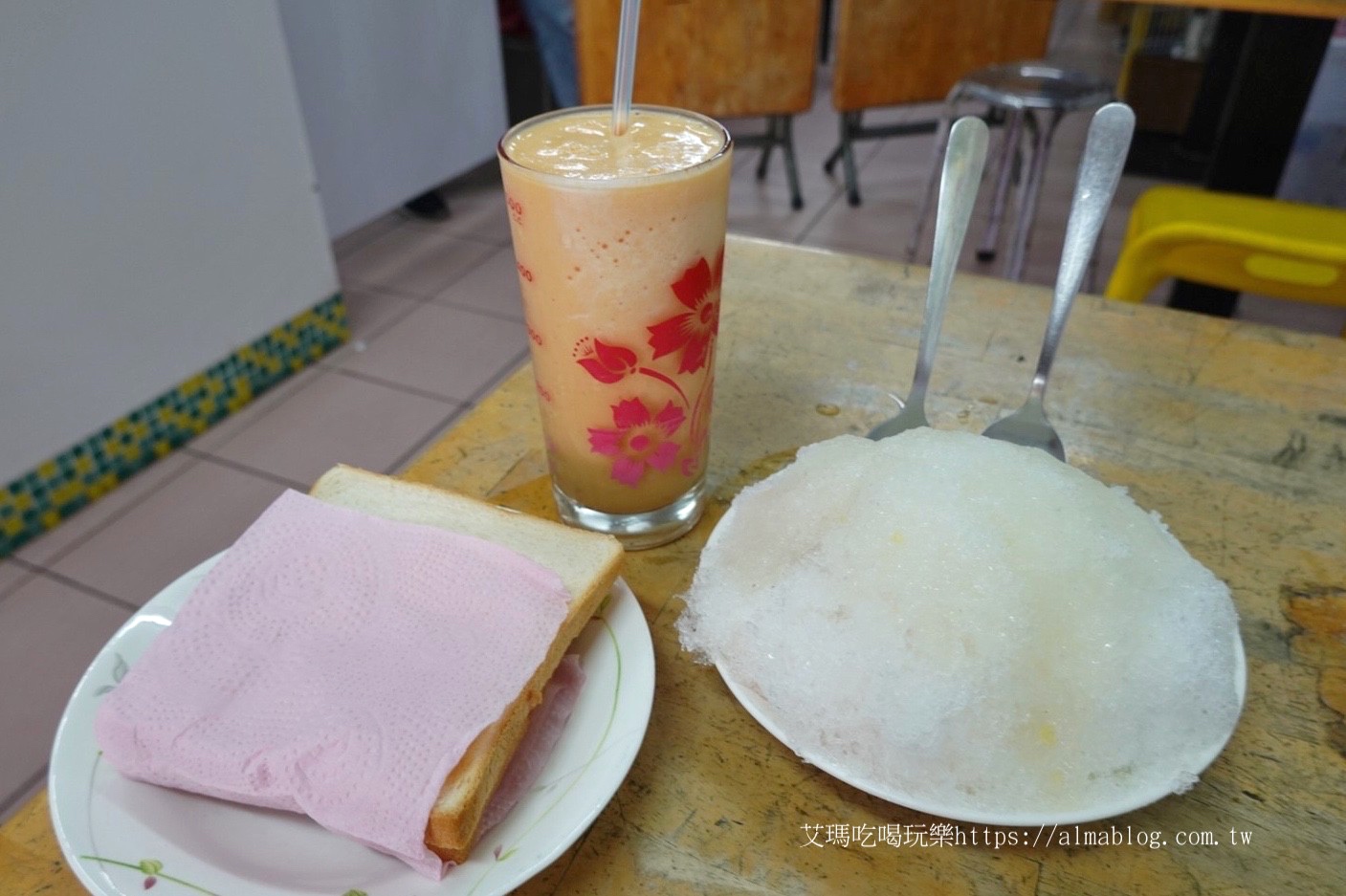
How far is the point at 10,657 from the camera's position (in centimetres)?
133

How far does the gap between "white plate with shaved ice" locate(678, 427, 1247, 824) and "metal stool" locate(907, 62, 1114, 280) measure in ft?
4.97

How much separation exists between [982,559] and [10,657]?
1453 millimetres

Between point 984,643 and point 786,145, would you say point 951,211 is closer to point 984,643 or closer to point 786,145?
point 984,643

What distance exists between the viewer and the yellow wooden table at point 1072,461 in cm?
47

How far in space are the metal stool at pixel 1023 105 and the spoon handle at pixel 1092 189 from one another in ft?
4.12

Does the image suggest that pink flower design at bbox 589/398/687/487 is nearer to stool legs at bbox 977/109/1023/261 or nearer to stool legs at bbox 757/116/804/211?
stool legs at bbox 977/109/1023/261

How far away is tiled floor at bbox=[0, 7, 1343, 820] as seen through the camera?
138cm

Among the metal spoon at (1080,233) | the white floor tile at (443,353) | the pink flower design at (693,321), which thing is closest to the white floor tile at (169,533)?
the white floor tile at (443,353)

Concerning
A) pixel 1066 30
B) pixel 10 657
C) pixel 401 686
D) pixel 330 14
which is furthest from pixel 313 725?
pixel 1066 30

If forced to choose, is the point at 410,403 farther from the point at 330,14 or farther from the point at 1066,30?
the point at 1066,30

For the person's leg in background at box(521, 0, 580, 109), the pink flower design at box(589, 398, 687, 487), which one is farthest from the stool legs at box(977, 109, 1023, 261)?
the pink flower design at box(589, 398, 687, 487)

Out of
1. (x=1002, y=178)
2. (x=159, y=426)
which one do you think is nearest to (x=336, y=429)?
(x=159, y=426)

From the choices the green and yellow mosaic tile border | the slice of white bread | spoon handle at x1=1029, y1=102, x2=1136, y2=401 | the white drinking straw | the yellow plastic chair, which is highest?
the white drinking straw

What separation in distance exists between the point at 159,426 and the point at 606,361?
146cm
